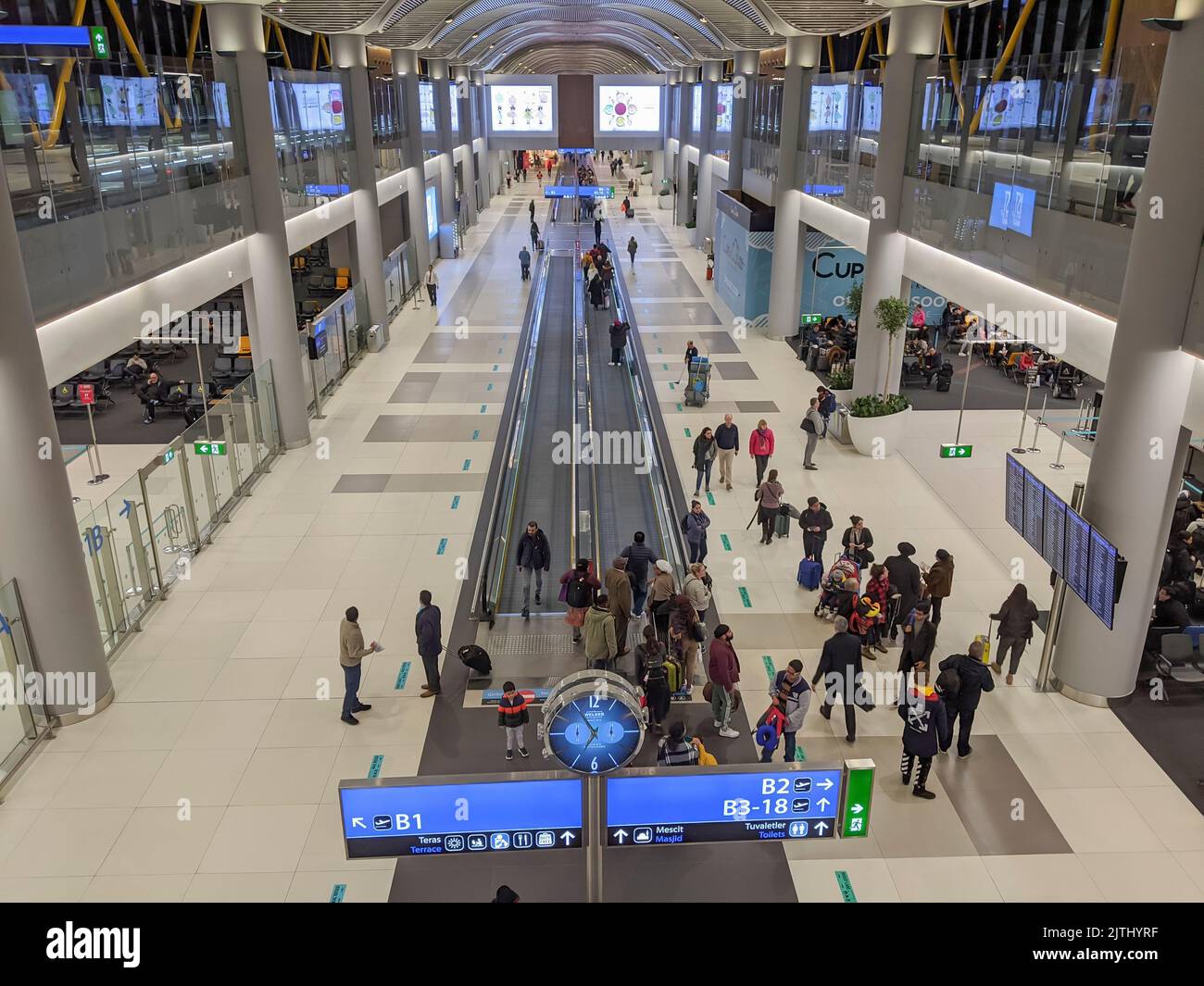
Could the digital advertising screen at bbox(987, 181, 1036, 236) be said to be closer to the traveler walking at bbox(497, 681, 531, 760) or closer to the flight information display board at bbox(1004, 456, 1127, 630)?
the flight information display board at bbox(1004, 456, 1127, 630)

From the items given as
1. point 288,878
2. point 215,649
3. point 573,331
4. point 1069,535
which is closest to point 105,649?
point 215,649

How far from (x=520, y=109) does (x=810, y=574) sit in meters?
40.7

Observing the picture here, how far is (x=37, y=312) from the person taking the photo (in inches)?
363

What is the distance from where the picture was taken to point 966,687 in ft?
28.0

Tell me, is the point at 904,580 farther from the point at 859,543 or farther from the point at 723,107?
the point at 723,107

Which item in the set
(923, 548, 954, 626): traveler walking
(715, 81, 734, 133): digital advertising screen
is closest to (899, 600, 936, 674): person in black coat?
(923, 548, 954, 626): traveler walking

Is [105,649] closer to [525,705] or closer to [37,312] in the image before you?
[37,312]

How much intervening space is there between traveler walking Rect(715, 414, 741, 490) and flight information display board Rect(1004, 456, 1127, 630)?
5.25 meters

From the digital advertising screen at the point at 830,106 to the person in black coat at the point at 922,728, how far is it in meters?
14.9

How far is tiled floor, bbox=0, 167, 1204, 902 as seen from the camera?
758 cm

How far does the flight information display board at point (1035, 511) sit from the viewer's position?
31.4 feet

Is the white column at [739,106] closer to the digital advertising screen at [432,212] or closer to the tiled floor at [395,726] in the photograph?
the digital advertising screen at [432,212]

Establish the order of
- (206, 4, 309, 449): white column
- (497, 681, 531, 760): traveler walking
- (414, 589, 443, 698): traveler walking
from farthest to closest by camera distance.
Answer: (206, 4, 309, 449): white column < (414, 589, 443, 698): traveler walking < (497, 681, 531, 760): traveler walking

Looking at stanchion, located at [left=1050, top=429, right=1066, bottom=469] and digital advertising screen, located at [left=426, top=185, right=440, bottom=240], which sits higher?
digital advertising screen, located at [left=426, top=185, right=440, bottom=240]
